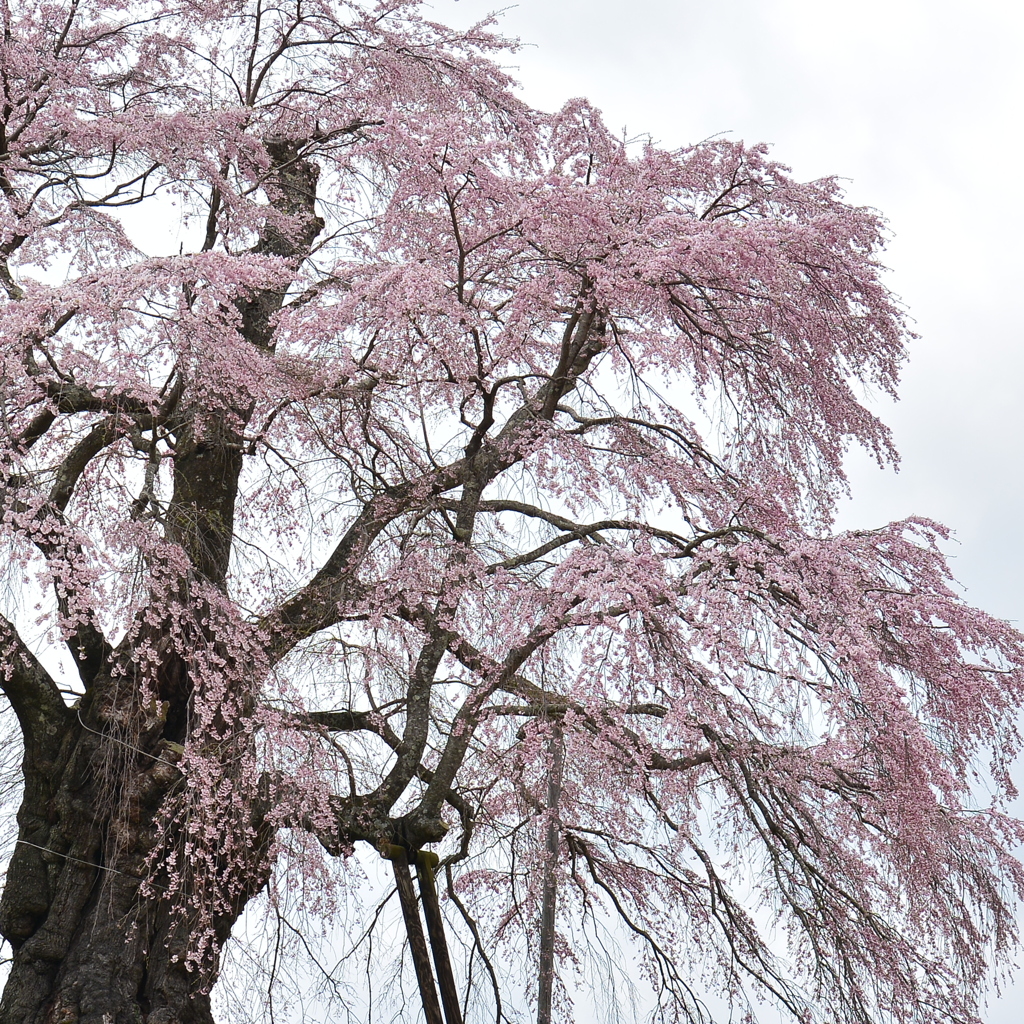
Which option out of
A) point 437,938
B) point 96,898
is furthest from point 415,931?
point 96,898

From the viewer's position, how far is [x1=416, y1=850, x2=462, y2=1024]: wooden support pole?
20.1 ft

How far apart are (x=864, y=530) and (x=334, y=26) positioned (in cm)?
550

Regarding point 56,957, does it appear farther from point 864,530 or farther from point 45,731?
point 864,530

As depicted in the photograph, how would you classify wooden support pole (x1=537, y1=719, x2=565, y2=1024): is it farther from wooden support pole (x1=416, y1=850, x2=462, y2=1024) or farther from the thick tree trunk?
the thick tree trunk

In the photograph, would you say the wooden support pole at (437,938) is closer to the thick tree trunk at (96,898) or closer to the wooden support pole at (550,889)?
the wooden support pole at (550,889)

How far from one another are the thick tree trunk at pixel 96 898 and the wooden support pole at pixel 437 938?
903mm

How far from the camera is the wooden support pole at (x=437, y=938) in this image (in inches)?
242

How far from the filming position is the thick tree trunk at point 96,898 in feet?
19.0

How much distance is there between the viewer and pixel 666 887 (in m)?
6.65

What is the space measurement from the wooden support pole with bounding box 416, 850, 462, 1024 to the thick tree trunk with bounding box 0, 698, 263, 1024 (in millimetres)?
903

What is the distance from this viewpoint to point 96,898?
6074 millimetres

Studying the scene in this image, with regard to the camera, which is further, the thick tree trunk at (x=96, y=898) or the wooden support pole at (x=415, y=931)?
the wooden support pole at (x=415, y=931)

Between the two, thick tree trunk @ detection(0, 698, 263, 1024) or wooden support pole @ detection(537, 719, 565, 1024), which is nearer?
thick tree trunk @ detection(0, 698, 263, 1024)

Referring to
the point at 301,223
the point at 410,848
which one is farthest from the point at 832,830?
the point at 301,223
